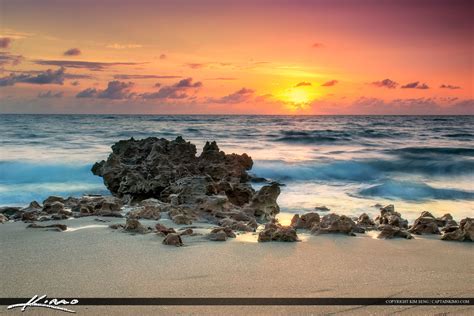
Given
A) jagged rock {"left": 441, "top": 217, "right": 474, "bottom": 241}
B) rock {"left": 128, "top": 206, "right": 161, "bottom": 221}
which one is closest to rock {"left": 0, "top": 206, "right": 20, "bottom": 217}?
rock {"left": 128, "top": 206, "right": 161, "bottom": 221}

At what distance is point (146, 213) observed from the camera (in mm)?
5672

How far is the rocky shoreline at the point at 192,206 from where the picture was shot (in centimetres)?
492

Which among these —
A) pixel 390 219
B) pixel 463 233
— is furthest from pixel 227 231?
pixel 463 233

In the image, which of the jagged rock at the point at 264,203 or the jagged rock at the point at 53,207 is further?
the jagged rock at the point at 264,203

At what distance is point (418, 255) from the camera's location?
4.20 meters

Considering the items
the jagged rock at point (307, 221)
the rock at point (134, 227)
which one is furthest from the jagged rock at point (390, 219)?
the rock at point (134, 227)

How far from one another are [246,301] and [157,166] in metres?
4.98

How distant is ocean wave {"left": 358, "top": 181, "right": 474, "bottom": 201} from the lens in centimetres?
946

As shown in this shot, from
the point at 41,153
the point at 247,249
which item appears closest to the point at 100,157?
the point at 41,153

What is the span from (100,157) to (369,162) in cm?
852

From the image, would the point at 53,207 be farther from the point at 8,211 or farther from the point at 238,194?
the point at 238,194

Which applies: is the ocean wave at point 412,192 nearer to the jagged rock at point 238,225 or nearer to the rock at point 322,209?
the rock at point 322,209

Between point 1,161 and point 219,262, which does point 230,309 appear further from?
point 1,161

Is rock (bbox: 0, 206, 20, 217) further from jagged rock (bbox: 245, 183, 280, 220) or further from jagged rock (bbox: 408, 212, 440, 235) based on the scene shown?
jagged rock (bbox: 408, 212, 440, 235)
